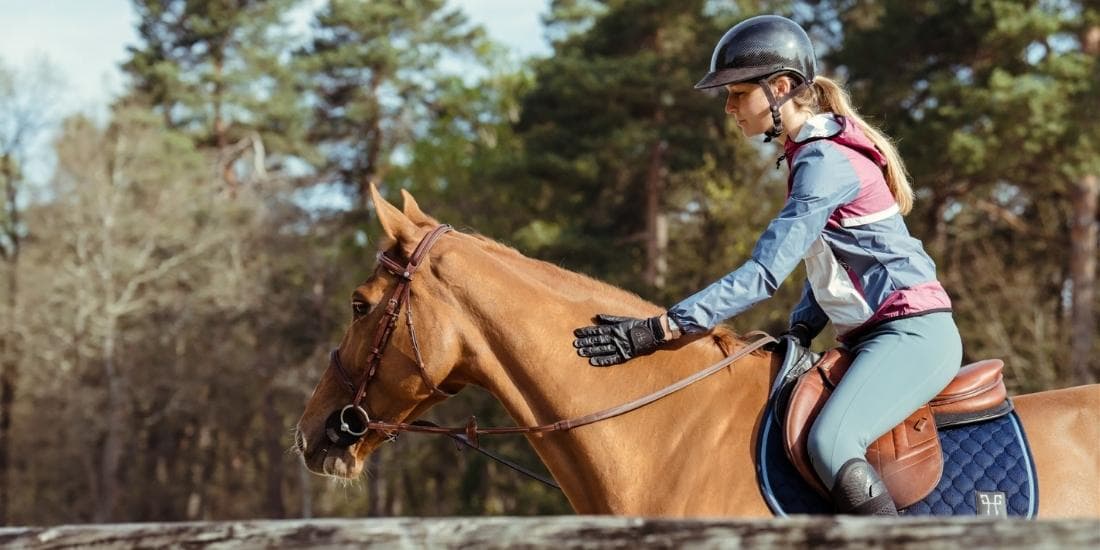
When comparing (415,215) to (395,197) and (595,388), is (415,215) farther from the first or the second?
(395,197)

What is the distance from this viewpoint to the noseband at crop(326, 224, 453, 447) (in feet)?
13.0

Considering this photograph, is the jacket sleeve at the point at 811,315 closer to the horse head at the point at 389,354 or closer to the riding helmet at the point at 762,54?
the riding helmet at the point at 762,54

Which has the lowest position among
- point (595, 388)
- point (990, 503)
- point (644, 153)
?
point (990, 503)

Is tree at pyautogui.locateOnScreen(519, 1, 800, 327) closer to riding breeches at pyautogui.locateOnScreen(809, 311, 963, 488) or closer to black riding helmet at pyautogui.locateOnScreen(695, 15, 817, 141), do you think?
black riding helmet at pyautogui.locateOnScreen(695, 15, 817, 141)

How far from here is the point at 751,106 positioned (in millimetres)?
3932

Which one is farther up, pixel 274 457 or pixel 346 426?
pixel 346 426

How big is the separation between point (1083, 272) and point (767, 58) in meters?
18.9

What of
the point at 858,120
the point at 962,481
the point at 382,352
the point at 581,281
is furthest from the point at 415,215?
the point at 962,481

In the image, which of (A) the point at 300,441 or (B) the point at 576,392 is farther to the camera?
(A) the point at 300,441

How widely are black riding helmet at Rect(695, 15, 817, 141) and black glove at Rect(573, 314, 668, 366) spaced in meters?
0.84

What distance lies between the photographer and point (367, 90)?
34844 millimetres

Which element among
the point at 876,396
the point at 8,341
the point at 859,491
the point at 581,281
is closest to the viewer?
the point at 859,491

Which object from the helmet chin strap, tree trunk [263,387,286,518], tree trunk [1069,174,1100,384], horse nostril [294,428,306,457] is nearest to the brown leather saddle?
the helmet chin strap

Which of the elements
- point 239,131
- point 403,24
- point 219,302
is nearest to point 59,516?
point 219,302
